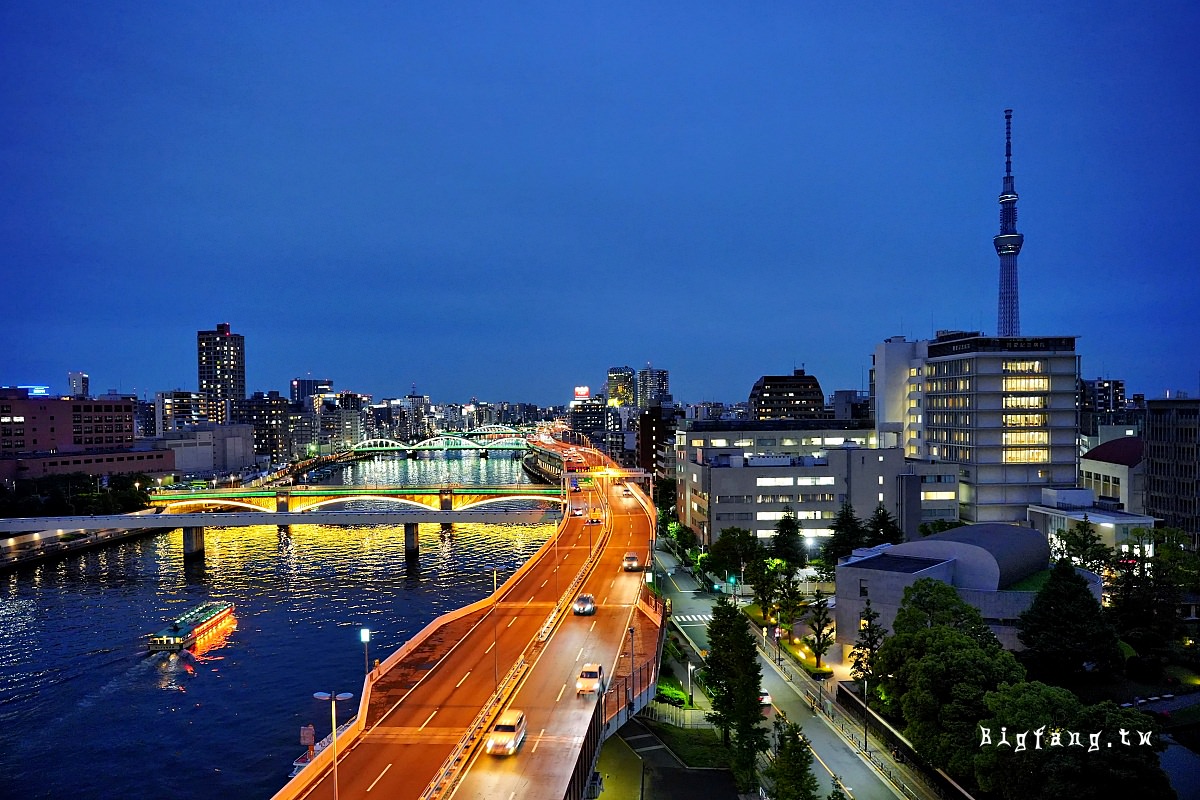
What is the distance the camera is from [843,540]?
54.0 meters

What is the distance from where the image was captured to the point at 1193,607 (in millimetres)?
45312

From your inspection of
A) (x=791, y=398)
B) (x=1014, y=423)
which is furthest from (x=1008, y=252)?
(x=1014, y=423)

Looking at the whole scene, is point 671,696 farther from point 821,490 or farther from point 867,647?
point 821,490

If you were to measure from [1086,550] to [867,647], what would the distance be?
77.9ft

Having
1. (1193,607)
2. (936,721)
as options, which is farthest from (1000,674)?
(1193,607)

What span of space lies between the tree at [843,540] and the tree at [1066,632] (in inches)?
725

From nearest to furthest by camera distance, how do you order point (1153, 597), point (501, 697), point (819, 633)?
point (501, 697), point (819, 633), point (1153, 597)

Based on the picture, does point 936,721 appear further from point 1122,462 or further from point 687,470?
point 1122,462

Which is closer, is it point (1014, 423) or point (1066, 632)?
point (1066, 632)

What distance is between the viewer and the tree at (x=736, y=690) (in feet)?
86.7

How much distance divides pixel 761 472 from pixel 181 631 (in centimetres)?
4010

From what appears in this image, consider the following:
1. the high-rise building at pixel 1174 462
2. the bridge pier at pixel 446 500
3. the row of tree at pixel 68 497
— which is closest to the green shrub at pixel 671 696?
the high-rise building at pixel 1174 462

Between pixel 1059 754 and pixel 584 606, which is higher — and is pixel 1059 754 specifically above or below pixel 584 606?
above

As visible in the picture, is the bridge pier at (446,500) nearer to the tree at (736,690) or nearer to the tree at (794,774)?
the tree at (736,690)
